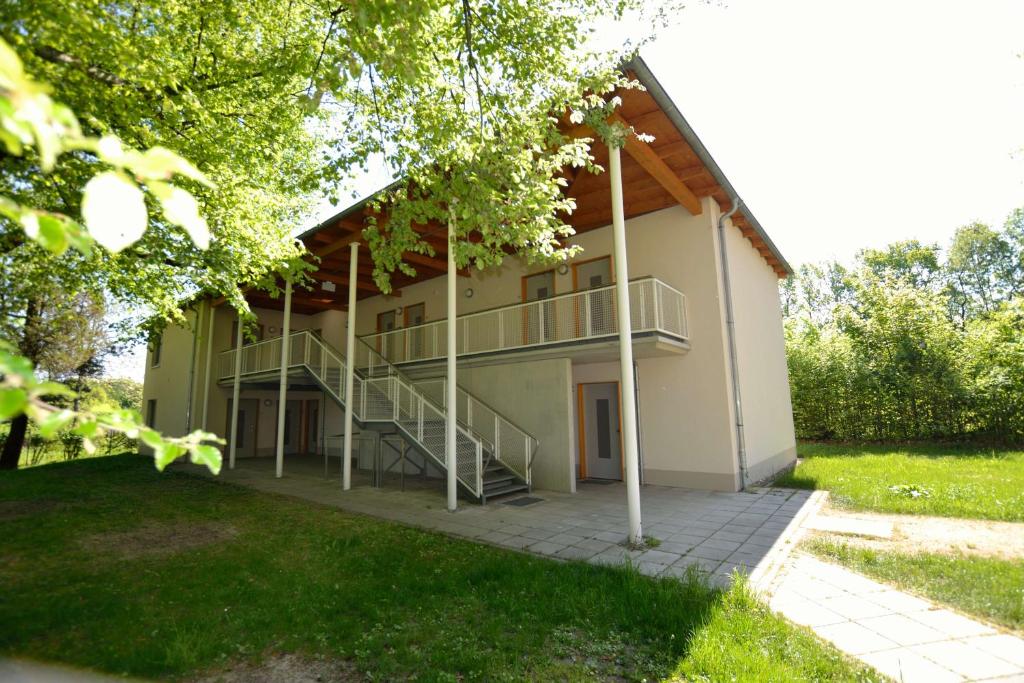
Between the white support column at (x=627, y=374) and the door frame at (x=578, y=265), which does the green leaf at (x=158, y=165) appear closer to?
the white support column at (x=627, y=374)

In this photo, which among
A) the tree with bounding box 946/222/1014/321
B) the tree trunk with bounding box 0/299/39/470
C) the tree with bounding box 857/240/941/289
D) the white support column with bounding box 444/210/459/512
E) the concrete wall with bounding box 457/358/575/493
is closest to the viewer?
the white support column with bounding box 444/210/459/512

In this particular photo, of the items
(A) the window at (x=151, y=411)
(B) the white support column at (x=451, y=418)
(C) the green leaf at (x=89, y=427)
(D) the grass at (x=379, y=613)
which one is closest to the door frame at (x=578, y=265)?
(B) the white support column at (x=451, y=418)

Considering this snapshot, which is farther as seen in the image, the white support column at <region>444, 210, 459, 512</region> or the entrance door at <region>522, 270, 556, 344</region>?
the entrance door at <region>522, 270, 556, 344</region>

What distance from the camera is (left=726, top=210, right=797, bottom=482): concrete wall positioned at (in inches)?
407

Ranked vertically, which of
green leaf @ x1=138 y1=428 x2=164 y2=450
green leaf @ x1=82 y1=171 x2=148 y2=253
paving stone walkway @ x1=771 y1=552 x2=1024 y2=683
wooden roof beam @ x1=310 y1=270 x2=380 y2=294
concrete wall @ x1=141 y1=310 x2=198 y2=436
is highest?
wooden roof beam @ x1=310 y1=270 x2=380 y2=294

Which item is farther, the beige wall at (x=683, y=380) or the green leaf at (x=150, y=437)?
the beige wall at (x=683, y=380)

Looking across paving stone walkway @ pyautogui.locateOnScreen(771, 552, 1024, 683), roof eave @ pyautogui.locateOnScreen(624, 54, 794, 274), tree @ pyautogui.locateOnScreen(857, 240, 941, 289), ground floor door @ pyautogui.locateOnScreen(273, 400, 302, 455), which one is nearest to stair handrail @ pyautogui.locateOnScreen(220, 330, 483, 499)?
ground floor door @ pyautogui.locateOnScreen(273, 400, 302, 455)

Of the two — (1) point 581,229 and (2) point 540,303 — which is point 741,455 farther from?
(1) point 581,229

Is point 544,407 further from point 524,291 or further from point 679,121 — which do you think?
point 679,121

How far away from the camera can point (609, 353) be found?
32.4 ft

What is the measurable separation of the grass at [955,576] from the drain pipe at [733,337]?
12.4 feet

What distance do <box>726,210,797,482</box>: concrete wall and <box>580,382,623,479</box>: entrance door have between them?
8.85ft

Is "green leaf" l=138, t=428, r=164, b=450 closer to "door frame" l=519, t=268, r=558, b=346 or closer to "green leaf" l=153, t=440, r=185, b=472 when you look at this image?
"green leaf" l=153, t=440, r=185, b=472

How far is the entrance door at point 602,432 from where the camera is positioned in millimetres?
11094
